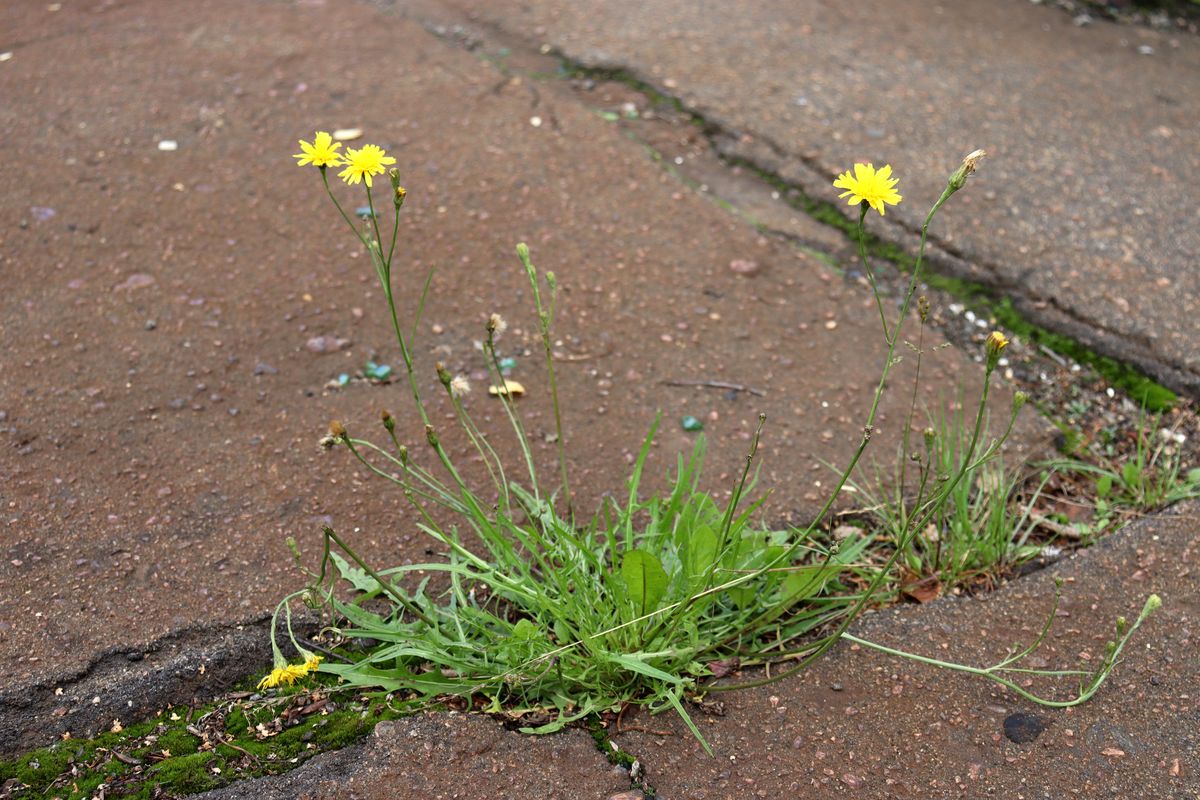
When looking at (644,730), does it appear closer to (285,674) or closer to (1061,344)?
(285,674)

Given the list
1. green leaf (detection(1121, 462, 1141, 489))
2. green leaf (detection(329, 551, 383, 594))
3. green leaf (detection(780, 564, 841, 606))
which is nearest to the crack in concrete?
green leaf (detection(329, 551, 383, 594))

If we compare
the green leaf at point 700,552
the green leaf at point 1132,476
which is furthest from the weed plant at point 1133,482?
the green leaf at point 700,552

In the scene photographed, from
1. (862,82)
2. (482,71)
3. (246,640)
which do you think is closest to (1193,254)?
(862,82)

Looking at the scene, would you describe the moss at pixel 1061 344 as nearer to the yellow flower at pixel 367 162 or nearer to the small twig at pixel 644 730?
the small twig at pixel 644 730

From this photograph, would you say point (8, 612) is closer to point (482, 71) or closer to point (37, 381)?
point (37, 381)

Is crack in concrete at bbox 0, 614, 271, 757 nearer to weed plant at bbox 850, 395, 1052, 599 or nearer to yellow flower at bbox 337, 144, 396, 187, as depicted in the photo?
yellow flower at bbox 337, 144, 396, 187

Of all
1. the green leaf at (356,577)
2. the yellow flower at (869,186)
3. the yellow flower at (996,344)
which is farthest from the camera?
the green leaf at (356,577)

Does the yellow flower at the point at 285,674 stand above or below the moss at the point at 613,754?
above

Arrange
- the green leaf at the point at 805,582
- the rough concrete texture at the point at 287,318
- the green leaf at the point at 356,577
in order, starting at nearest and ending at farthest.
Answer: the green leaf at the point at 805,582, the green leaf at the point at 356,577, the rough concrete texture at the point at 287,318
